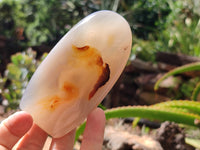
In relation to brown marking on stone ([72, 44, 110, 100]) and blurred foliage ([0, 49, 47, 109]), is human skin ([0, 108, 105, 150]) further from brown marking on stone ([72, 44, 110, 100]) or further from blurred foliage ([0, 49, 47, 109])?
blurred foliage ([0, 49, 47, 109])

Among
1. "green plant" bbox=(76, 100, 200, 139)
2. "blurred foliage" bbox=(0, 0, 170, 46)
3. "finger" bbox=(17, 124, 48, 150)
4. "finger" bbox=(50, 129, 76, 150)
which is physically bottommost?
"blurred foliage" bbox=(0, 0, 170, 46)

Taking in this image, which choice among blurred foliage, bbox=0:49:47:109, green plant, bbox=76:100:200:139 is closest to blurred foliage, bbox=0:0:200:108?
blurred foliage, bbox=0:49:47:109

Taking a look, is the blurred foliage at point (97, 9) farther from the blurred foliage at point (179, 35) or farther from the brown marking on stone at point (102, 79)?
the brown marking on stone at point (102, 79)

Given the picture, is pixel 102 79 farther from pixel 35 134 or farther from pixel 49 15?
pixel 49 15

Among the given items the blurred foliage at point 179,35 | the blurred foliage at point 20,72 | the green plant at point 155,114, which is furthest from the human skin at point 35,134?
the blurred foliage at point 179,35

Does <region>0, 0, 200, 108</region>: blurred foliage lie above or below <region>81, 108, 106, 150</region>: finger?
below

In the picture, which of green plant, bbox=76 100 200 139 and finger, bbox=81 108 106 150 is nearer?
Answer: finger, bbox=81 108 106 150

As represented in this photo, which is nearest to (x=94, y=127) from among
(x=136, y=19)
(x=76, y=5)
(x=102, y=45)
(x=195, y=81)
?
(x=102, y=45)

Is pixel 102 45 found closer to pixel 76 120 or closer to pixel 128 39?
pixel 128 39
